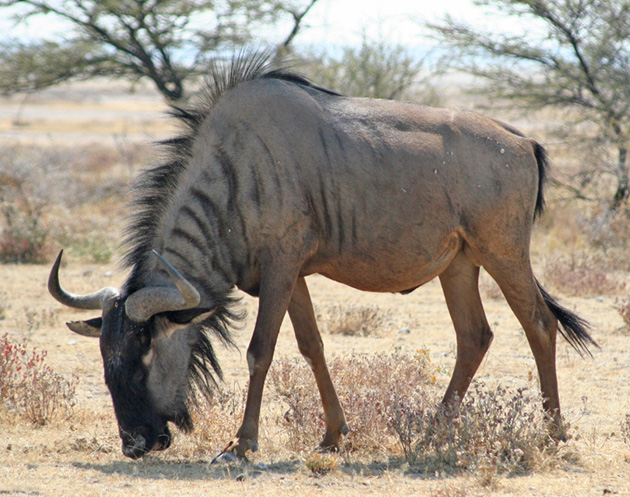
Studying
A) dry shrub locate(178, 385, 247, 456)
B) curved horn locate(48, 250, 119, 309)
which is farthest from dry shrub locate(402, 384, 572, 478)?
curved horn locate(48, 250, 119, 309)

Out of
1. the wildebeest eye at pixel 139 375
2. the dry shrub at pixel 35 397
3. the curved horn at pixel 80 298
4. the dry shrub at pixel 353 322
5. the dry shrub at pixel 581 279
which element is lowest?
the dry shrub at pixel 353 322

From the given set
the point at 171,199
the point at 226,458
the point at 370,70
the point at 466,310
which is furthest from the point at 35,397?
the point at 370,70

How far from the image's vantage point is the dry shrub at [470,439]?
430 centimetres

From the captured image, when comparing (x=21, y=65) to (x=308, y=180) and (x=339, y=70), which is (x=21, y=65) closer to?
(x=339, y=70)

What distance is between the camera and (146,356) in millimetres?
4234

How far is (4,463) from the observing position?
4.29m

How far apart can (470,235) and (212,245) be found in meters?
1.61

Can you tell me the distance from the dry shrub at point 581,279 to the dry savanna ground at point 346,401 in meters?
0.02

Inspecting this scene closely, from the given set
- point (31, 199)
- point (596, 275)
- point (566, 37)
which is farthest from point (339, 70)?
point (596, 275)

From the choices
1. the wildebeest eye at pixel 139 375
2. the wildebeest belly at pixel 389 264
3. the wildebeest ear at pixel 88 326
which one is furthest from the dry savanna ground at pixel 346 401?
the wildebeest belly at pixel 389 264

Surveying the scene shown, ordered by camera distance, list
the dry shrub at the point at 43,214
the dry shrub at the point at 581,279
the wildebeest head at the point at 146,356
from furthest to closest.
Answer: the dry shrub at the point at 43,214
the dry shrub at the point at 581,279
the wildebeest head at the point at 146,356

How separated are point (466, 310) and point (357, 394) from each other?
954mm

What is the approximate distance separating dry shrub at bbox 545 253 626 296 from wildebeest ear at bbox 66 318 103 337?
653cm

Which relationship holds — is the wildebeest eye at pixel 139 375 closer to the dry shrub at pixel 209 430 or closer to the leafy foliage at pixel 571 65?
the dry shrub at pixel 209 430
